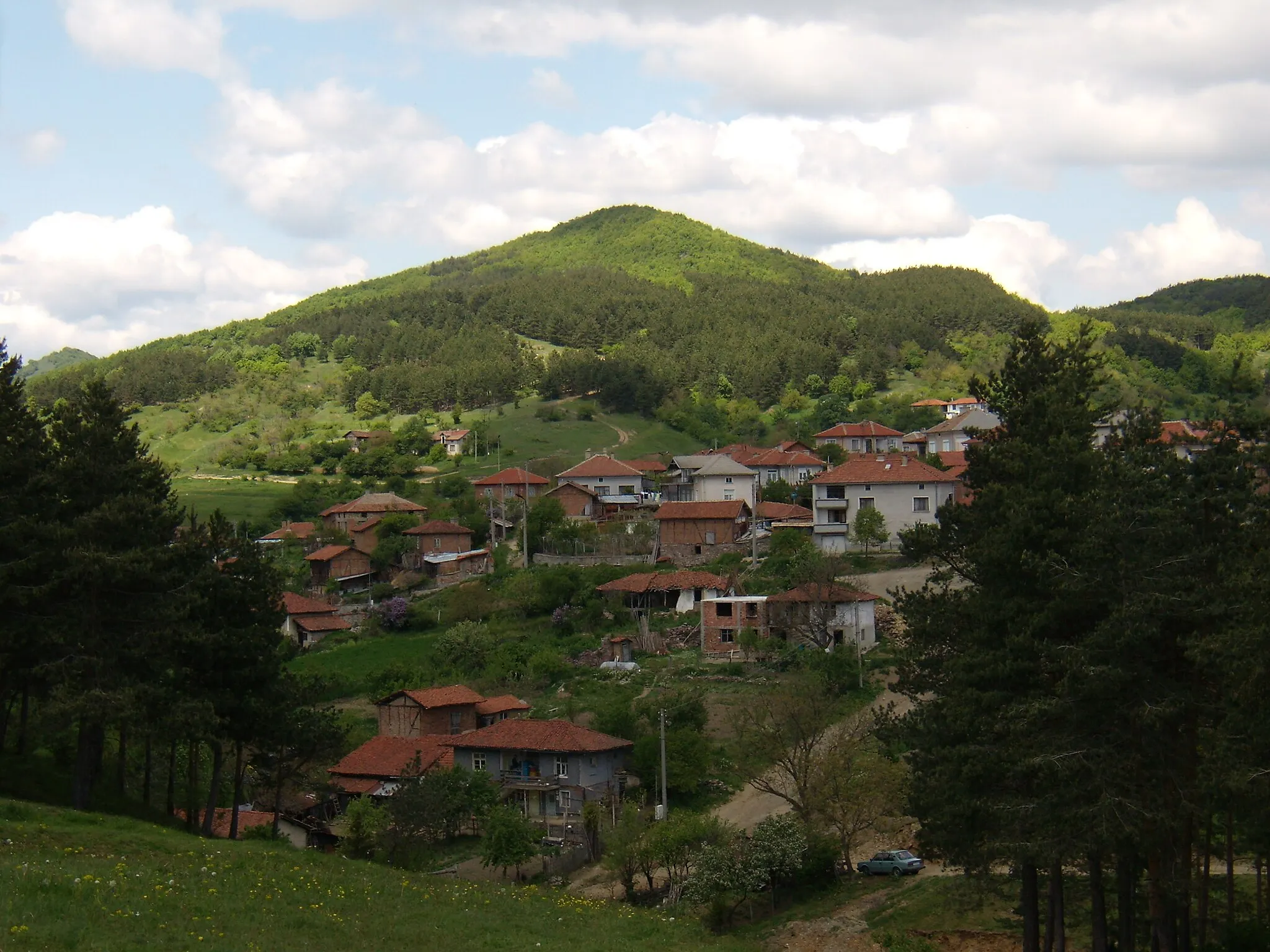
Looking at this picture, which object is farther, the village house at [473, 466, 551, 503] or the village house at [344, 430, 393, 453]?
the village house at [344, 430, 393, 453]

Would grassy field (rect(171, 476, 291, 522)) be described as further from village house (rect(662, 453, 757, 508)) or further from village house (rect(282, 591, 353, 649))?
village house (rect(662, 453, 757, 508))

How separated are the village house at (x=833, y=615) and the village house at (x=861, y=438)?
39081 mm

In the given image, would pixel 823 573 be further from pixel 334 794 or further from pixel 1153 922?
pixel 1153 922

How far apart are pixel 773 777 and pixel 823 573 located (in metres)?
14.9

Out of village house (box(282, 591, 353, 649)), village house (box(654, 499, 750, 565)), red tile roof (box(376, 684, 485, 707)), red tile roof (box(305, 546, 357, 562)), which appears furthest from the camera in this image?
red tile roof (box(305, 546, 357, 562))

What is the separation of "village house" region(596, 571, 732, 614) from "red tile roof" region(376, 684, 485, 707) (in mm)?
12752

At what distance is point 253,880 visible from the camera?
1903 centimetres

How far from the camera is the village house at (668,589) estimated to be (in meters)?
55.3

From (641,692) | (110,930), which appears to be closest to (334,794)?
(641,692)

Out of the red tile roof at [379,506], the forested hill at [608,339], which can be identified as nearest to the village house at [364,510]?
the red tile roof at [379,506]

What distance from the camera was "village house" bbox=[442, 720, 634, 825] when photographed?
37.9 m

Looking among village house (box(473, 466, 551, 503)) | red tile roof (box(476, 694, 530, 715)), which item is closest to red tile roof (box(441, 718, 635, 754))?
red tile roof (box(476, 694, 530, 715))

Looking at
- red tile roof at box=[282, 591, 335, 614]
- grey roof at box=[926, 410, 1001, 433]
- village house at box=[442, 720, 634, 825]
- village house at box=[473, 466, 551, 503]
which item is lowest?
village house at box=[442, 720, 634, 825]

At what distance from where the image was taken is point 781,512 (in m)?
67.8
